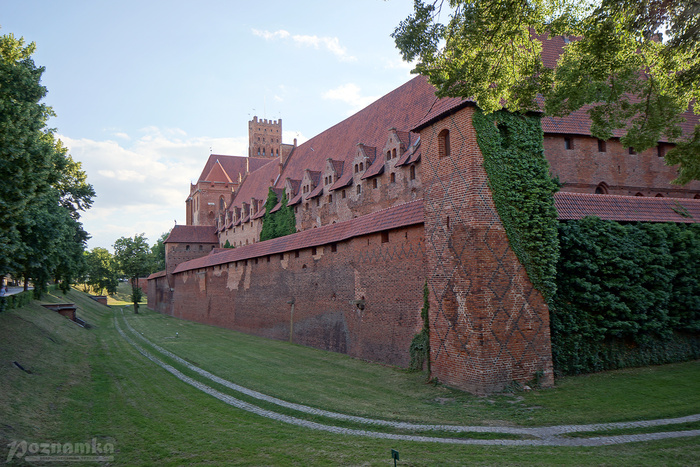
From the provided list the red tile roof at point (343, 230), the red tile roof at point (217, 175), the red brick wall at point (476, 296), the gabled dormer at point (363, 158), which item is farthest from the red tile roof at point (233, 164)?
the red brick wall at point (476, 296)

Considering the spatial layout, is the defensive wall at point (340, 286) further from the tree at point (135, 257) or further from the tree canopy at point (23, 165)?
the tree at point (135, 257)

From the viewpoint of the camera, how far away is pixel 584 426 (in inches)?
369

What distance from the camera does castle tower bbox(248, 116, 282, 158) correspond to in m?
77.4

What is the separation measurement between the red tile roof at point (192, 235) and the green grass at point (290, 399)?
36.7m

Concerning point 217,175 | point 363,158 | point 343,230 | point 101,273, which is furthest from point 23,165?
point 101,273

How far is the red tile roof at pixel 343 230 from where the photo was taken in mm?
15773

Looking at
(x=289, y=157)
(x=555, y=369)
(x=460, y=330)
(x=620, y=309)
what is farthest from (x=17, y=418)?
(x=289, y=157)

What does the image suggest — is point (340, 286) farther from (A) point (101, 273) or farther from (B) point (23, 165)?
(A) point (101, 273)

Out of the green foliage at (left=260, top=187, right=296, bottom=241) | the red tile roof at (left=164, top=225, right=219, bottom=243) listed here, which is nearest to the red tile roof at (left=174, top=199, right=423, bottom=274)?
the green foliage at (left=260, top=187, right=296, bottom=241)

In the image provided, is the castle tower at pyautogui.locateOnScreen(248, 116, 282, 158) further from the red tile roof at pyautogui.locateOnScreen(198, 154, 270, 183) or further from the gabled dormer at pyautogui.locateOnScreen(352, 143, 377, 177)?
the gabled dormer at pyautogui.locateOnScreen(352, 143, 377, 177)

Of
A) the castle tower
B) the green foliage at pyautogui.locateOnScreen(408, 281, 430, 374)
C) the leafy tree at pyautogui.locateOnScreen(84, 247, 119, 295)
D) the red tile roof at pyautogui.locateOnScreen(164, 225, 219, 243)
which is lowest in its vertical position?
the green foliage at pyautogui.locateOnScreen(408, 281, 430, 374)

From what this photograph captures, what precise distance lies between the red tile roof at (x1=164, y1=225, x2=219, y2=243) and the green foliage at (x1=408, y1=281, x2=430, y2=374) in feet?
149

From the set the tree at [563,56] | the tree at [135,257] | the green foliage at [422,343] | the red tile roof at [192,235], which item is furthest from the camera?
the tree at [135,257]

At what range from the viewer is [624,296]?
46.8 feet
